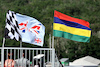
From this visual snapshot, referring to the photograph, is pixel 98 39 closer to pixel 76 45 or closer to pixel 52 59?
pixel 76 45

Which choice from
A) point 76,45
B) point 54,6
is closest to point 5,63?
point 76,45

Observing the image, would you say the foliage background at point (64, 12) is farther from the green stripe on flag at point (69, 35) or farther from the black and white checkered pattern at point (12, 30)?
the black and white checkered pattern at point (12, 30)

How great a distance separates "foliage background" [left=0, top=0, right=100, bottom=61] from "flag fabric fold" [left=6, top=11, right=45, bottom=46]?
138ft

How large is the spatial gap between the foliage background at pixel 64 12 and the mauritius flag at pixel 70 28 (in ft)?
135

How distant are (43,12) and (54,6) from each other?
28.4 ft

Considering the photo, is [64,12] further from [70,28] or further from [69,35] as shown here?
[69,35]

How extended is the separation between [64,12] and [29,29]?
78.1 m

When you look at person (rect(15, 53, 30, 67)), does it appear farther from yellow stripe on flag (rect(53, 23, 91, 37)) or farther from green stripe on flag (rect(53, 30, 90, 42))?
yellow stripe on flag (rect(53, 23, 91, 37))

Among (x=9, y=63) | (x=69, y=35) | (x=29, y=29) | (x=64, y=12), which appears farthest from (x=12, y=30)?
(x=64, y=12)

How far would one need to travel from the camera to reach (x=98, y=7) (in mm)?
87875

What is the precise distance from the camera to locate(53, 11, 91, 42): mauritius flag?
8975mm

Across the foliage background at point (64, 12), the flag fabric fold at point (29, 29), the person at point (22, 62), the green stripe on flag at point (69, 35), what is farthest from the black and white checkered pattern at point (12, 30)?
the foliage background at point (64, 12)

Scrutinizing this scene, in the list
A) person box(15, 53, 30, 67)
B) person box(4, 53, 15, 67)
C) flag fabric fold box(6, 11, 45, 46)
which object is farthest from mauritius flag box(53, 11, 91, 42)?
person box(4, 53, 15, 67)

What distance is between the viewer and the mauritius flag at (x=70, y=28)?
353 inches
